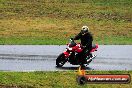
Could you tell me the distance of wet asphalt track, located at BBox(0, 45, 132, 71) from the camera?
2047cm

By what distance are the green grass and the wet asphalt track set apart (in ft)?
7.71

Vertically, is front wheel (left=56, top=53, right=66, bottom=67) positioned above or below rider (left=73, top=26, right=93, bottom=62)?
below

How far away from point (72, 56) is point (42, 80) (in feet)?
9.95

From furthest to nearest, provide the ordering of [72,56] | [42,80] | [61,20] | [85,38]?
[61,20], [72,56], [85,38], [42,80]

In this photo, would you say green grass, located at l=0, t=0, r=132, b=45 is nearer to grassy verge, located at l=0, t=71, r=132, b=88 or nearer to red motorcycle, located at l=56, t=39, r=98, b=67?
red motorcycle, located at l=56, t=39, r=98, b=67

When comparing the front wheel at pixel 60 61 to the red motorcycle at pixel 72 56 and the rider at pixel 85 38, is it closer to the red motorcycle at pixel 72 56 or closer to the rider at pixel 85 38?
the red motorcycle at pixel 72 56

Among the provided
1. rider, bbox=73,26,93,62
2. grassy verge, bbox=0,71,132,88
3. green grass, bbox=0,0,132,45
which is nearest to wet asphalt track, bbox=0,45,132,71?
rider, bbox=73,26,93,62

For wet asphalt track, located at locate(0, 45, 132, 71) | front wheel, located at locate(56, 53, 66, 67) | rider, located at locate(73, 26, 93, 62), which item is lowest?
wet asphalt track, located at locate(0, 45, 132, 71)

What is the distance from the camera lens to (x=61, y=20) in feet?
130

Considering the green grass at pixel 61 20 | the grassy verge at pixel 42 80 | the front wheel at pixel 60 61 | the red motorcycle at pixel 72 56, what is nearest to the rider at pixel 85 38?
the red motorcycle at pixel 72 56

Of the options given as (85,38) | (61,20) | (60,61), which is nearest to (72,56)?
(60,61)

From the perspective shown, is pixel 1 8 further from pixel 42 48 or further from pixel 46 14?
pixel 42 48

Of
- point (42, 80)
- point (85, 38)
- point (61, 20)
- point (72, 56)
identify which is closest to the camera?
point (42, 80)

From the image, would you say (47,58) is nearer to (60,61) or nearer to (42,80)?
(60,61)
